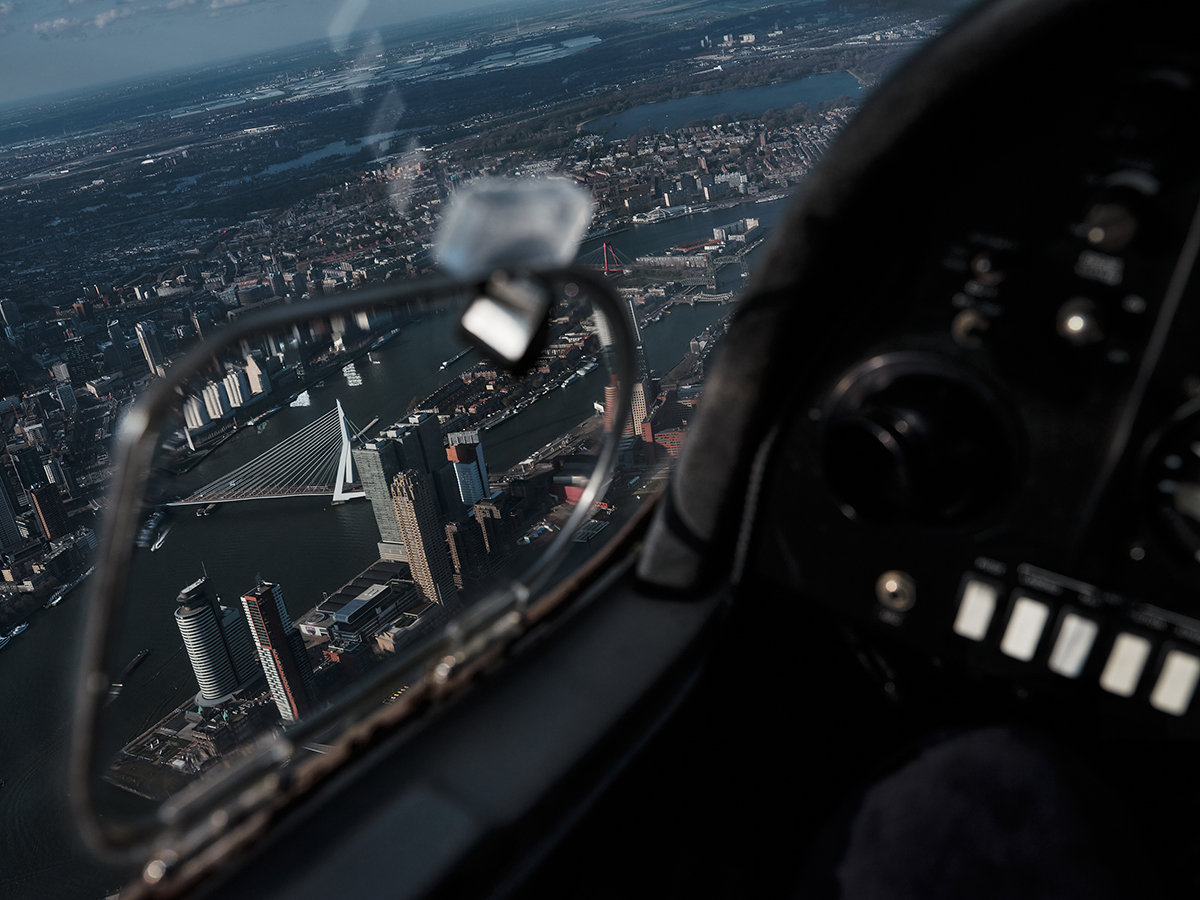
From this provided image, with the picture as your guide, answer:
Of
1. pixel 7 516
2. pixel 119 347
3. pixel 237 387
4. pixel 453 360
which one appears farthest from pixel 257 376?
pixel 119 347

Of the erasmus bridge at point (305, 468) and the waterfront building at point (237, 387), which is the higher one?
the waterfront building at point (237, 387)

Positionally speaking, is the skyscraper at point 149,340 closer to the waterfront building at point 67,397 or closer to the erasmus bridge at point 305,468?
the waterfront building at point 67,397

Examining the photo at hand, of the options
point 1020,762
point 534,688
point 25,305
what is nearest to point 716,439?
point 534,688

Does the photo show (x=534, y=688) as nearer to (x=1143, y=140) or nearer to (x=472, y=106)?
(x=1143, y=140)

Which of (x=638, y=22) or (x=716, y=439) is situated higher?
(x=638, y=22)

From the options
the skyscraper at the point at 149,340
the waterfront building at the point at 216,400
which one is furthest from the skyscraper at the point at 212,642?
the skyscraper at the point at 149,340

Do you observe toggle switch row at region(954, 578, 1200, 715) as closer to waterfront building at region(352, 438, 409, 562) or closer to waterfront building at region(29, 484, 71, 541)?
waterfront building at region(352, 438, 409, 562)
